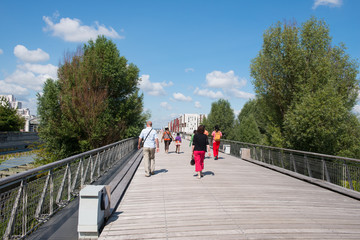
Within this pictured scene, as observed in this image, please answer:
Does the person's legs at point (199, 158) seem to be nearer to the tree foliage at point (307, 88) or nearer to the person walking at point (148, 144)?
the person walking at point (148, 144)

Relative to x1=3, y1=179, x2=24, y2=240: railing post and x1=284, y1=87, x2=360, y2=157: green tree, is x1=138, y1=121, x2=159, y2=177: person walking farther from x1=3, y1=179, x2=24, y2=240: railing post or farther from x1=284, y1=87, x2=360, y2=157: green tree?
x1=284, y1=87, x2=360, y2=157: green tree

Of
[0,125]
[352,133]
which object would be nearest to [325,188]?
[352,133]

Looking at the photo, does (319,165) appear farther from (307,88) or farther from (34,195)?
(307,88)

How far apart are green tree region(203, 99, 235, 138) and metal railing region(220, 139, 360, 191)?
148ft

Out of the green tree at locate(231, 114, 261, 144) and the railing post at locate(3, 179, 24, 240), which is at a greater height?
the green tree at locate(231, 114, 261, 144)

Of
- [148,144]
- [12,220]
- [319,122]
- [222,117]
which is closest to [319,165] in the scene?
[148,144]

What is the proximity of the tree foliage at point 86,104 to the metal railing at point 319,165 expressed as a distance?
13.2m

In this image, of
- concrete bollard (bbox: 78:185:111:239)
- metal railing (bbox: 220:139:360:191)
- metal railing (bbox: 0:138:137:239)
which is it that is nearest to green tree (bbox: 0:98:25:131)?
metal railing (bbox: 220:139:360:191)

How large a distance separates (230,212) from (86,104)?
18.2 metres

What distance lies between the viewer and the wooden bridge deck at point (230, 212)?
400 centimetres

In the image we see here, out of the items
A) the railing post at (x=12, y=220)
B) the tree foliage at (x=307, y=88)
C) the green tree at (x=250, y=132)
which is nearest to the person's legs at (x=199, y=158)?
the railing post at (x=12, y=220)

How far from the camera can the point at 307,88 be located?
20125mm

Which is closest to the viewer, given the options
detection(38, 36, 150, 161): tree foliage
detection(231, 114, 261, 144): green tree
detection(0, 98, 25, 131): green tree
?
detection(38, 36, 150, 161): tree foliage

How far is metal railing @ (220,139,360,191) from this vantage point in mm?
7263
